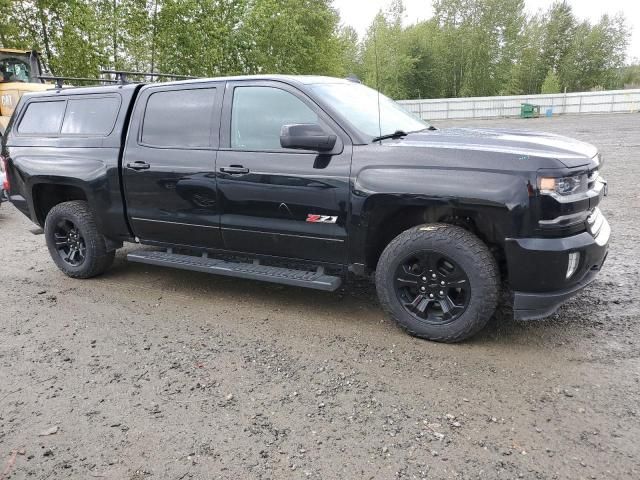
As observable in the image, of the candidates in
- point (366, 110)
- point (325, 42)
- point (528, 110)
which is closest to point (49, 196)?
point (366, 110)

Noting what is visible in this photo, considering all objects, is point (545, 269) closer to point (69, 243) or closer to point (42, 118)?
point (69, 243)

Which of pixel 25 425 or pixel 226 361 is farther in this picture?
pixel 226 361

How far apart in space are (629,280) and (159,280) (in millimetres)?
4489

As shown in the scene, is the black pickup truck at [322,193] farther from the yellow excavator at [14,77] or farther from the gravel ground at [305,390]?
the yellow excavator at [14,77]

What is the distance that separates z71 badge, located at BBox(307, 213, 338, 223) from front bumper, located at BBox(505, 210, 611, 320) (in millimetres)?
1242

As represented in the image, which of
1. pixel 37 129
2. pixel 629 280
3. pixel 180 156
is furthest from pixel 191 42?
pixel 629 280

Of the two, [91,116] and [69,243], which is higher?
[91,116]

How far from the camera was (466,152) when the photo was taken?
3.35 metres

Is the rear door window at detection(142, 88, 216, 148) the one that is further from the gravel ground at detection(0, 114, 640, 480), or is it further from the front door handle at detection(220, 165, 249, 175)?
the gravel ground at detection(0, 114, 640, 480)

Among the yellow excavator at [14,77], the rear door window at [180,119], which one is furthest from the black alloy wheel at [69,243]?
the yellow excavator at [14,77]

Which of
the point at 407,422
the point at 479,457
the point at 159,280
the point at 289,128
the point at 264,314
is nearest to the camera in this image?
the point at 479,457

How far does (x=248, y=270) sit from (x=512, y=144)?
2.24 meters

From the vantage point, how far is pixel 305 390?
10.2 feet

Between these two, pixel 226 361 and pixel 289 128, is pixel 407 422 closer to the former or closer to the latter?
pixel 226 361
